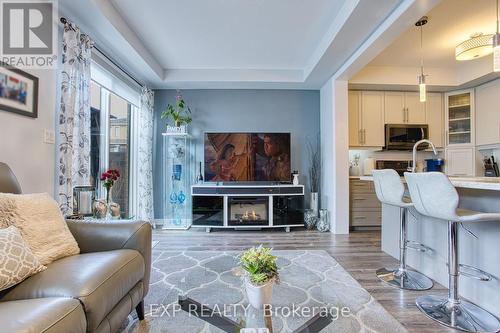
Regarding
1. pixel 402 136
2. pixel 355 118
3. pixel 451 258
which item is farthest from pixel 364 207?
pixel 451 258

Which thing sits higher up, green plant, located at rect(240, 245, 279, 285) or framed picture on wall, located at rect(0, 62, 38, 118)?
framed picture on wall, located at rect(0, 62, 38, 118)

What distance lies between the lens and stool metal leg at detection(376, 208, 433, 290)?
2.22 meters

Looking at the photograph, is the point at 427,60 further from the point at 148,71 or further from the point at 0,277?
the point at 0,277

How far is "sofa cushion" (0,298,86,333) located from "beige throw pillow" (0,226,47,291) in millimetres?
140

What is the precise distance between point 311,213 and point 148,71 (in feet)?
11.2

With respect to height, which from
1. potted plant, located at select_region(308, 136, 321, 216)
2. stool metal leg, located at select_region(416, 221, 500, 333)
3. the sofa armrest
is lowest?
stool metal leg, located at select_region(416, 221, 500, 333)

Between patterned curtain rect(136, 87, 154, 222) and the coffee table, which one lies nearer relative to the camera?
the coffee table

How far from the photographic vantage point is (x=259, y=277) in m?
1.28

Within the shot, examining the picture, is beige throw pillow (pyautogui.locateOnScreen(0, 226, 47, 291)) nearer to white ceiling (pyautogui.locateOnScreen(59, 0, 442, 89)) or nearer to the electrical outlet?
the electrical outlet

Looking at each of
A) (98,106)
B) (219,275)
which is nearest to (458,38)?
(219,275)

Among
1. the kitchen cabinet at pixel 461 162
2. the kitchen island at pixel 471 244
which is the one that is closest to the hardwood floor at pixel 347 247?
the kitchen island at pixel 471 244

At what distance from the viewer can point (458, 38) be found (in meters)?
3.28

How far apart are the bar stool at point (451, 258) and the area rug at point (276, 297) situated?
1.29ft

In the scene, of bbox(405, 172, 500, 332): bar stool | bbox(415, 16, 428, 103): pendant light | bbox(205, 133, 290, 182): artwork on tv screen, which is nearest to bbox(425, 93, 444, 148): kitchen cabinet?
bbox(415, 16, 428, 103): pendant light
